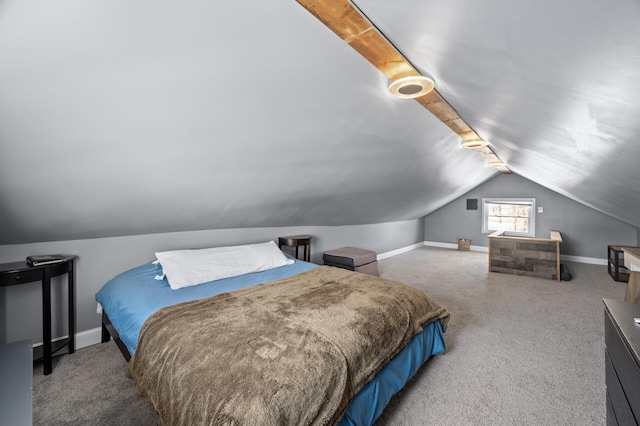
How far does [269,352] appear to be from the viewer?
125 cm

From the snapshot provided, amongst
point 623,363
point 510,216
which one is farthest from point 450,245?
point 623,363

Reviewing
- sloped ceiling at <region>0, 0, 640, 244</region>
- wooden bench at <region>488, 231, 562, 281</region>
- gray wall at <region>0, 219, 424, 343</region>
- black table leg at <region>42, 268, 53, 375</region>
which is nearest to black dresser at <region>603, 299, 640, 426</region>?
sloped ceiling at <region>0, 0, 640, 244</region>

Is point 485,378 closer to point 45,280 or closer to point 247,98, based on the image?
point 247,98

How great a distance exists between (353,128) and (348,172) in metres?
0.82

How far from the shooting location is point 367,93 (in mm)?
2043

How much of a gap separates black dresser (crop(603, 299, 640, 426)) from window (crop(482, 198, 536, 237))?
5.97 m

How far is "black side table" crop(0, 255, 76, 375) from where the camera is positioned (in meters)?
1.85

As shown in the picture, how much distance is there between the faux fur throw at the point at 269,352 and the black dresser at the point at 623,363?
0.92m

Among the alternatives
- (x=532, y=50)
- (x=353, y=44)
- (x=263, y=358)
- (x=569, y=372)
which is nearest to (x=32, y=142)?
(x=263, y=358)

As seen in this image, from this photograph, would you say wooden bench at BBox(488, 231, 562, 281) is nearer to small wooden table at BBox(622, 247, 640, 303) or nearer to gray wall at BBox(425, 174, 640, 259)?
gray wall at BBox(425, 174, 640, 259)

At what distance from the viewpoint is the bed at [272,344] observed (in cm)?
107

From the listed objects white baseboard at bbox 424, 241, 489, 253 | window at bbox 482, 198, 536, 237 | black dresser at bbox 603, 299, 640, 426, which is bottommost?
white baseboard at bbox 424, 241, 489, 253

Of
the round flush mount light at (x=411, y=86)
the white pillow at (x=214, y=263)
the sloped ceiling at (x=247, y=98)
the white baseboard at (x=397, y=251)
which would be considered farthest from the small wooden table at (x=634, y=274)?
the white baseboard at (x=397, y=251)

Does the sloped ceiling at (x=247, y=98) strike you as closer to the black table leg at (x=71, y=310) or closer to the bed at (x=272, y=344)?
the black table leg at (x=71, y=310)
